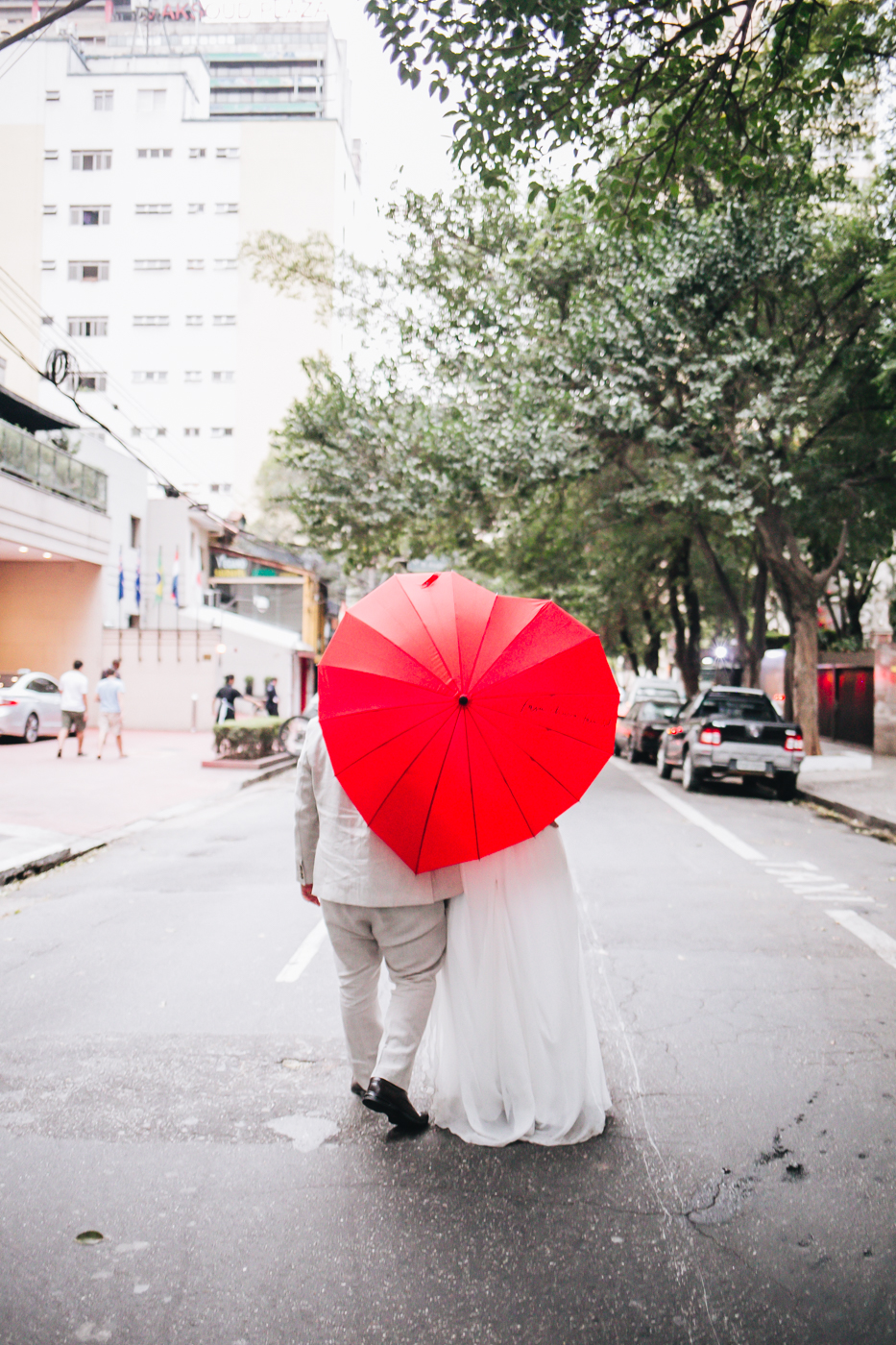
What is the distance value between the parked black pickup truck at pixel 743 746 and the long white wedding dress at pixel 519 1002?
40.4ft

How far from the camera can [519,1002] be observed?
10.5ft

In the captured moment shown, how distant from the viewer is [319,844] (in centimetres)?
341

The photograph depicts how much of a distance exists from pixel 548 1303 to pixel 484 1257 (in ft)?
0.81

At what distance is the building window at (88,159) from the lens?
51.8 meters

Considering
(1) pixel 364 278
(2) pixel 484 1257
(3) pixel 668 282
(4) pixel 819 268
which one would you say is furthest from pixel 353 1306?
(1) pixel 364 278

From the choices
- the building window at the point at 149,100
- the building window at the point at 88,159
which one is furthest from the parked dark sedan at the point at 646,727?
the building window at the point at 149,100

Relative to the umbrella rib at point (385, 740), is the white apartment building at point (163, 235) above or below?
above

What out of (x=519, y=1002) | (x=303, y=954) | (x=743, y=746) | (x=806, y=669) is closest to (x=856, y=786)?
(x=743, y=746)

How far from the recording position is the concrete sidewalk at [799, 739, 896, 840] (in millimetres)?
12617

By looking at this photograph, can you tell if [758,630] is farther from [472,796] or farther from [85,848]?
[472,796]

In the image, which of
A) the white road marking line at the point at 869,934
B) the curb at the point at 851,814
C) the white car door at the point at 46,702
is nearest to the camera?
the white road marking line at the point at 869,934

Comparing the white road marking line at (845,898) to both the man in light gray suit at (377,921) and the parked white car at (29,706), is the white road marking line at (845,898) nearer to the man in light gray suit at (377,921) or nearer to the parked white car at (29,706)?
the man in light gray suit at (377,921)

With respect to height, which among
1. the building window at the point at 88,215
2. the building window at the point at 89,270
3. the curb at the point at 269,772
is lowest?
the curb at the point at 269,772

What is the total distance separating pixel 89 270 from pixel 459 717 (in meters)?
57.0
